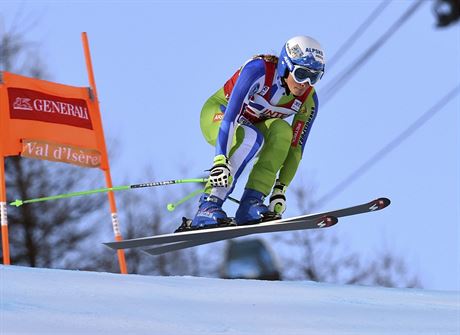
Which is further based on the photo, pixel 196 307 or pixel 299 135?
pixel 299 135

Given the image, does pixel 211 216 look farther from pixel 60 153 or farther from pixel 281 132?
pixel 60 153

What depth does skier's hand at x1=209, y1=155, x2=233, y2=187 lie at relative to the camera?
8180mm

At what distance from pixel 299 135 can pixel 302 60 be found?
2.70ft

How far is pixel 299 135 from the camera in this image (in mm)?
8672

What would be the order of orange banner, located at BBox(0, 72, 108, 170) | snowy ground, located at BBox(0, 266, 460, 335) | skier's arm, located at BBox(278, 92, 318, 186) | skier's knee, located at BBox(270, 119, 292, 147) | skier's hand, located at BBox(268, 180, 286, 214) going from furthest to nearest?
orange banner, located at BBox(0, 72, 108, 170) → skier's hand, located at BBox(268, 180, 286, 214) → skier's arm, located at BBox(278, 92, 318, 186) → skier's knee, located at BBox(270, 119, 292, 147) → snowy ground, located at BBox(0, 266, 460, 335)

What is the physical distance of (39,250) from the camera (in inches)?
770

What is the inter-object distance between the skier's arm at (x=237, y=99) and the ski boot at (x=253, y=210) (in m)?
0.56

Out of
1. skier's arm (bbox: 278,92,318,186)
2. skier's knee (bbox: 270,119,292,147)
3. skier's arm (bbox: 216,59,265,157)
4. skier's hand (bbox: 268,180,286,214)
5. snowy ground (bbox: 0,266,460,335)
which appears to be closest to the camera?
snowy ground (bbox: 0,266,460,335)

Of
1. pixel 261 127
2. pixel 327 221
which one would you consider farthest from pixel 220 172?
pixel 327 221

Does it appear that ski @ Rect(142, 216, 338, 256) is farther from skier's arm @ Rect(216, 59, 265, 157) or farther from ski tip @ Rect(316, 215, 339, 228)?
skier's arm @ Rect(216, 59, 265, 157)

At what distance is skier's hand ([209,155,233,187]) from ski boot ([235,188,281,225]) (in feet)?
1.56

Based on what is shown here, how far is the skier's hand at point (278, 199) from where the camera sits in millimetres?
8734

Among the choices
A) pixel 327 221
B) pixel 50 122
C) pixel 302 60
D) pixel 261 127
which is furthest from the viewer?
pixel 50 122

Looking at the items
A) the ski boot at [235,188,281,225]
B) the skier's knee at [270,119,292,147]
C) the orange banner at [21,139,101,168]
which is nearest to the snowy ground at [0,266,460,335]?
the ski boot at [235,188,281,225]
